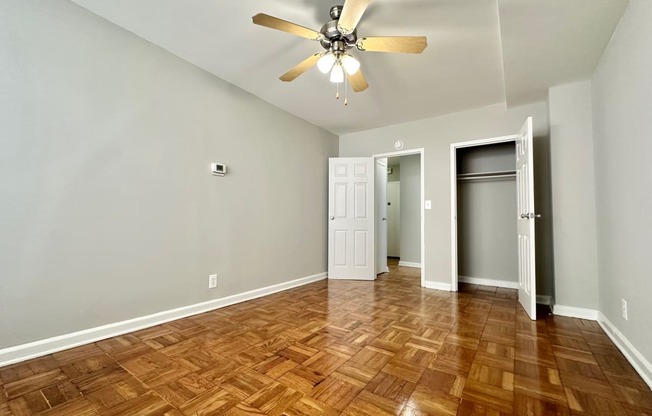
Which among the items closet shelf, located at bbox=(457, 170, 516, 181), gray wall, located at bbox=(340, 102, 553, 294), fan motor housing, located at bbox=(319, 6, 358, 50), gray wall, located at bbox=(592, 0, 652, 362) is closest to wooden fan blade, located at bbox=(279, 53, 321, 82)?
fan motor housing, located at bbox=(319, 6, 358, 50)

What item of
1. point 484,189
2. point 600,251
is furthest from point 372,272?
point 600,251

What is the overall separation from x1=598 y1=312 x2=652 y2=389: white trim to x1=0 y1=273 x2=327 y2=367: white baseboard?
306 cm

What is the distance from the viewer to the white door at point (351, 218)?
13.8ft

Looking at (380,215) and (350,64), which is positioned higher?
(350,64)

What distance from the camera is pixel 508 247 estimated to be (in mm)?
3732

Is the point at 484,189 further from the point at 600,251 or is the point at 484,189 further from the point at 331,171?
the point at 331,171

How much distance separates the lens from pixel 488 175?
12.4 feet

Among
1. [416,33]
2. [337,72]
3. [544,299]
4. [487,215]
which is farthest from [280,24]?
[544,299]

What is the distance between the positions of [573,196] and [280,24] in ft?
9.76

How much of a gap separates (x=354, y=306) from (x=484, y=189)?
8.45 feet

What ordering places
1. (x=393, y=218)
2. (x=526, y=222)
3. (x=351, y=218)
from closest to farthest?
(x=526, y=222) < (x=351, y=218) < (x=393, y=218)

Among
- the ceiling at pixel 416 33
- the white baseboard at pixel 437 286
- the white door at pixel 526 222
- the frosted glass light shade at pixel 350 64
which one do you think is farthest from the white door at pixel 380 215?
the frosted glass light shade at pixel 350 64

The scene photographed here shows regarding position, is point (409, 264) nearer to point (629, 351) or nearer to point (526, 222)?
point (526, 222)

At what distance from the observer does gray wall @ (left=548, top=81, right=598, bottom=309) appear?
8.32 ft
